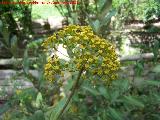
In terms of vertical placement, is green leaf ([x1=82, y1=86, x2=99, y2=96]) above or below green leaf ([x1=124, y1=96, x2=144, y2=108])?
above

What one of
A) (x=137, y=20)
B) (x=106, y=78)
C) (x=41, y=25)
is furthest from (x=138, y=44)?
(x=106, y=78)

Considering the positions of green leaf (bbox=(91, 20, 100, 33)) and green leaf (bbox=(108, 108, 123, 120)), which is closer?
green leaf (bbox=(108, 108, 123, 120))

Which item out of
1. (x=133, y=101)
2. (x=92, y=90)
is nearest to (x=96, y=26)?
(x=92, y=90)

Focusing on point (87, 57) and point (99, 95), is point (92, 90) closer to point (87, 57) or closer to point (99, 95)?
point (99, 95)

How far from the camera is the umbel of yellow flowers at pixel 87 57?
1652 millimetres

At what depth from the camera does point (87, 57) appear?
64.8 inches

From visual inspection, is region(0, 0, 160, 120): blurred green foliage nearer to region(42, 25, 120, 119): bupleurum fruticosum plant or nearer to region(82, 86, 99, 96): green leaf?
region(82, 86, 99, 96): green leaf

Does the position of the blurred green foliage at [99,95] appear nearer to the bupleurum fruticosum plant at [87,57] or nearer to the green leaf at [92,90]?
the green leaf at [92,90]

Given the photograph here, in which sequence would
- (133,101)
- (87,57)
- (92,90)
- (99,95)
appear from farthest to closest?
(99,95)
(92,90)
(133,101)
(87,57)

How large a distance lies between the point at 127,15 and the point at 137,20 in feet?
0.79

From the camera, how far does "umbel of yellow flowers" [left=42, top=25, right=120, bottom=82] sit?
5.42ft

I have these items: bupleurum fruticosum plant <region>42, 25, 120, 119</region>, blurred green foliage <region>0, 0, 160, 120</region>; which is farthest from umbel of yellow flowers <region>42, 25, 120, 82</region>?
blurred green foliage <region>0, 0, 160, 120</region>

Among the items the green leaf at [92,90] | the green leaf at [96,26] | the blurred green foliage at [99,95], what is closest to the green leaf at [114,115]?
the blurred green foliage at [99,95]

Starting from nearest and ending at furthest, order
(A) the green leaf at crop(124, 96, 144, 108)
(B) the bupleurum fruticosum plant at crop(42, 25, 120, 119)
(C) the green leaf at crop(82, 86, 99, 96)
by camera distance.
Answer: (B) the bupleurum fruticosum plant at crop(42, 25, 120, 119)
(A) the green leaf at crop(124, 96, 144, 108)
(C) the green leaf at crop(82, 86, 99, 96)
